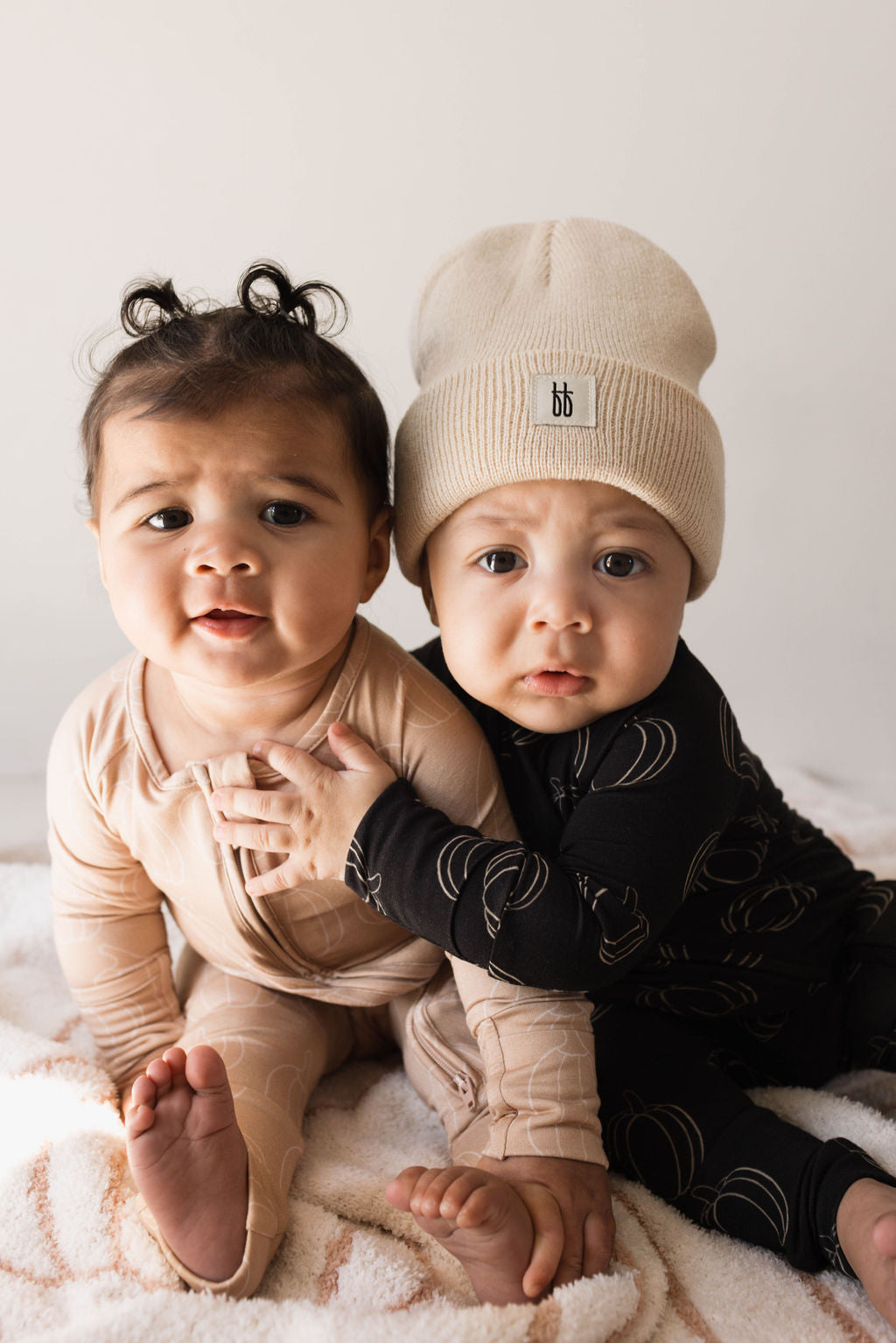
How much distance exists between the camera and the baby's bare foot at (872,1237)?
2.83 feet

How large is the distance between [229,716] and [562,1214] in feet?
1.58

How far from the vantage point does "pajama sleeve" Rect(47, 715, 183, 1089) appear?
3.74 feet

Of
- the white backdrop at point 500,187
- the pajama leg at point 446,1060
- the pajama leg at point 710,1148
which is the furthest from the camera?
the white backdrop at point 500,187

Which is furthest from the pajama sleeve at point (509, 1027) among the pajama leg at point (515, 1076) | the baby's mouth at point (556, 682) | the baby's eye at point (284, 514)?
the baby's eye at point (284, 514)

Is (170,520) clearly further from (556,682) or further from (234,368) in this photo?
(556,682)

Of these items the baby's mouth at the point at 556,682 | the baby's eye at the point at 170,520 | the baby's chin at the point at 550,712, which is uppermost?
the baby's eye at the point at 170,520

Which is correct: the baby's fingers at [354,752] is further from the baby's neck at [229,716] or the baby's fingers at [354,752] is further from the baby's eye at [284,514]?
the baby's eye at [284,514]

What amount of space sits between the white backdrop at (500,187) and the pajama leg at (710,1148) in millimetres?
848

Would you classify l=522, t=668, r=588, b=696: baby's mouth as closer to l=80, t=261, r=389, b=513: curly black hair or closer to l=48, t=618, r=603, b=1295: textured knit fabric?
l=48, t=618, r=603, b=1295: textured knit fabric

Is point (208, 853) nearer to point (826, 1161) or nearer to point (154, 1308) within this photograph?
point (154, 1308)

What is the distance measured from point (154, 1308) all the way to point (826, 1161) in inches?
20.0

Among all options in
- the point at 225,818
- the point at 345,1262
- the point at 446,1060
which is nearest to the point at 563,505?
the point at 225,818

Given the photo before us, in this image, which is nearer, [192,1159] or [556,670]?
[192,1159]

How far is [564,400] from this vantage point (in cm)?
101
